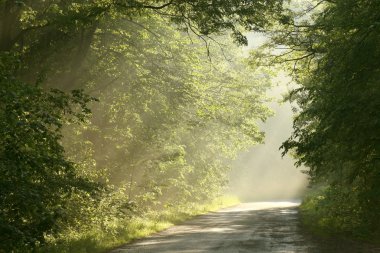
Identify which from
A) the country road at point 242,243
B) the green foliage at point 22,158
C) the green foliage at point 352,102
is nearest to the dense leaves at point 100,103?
the green foliage at point 22,158

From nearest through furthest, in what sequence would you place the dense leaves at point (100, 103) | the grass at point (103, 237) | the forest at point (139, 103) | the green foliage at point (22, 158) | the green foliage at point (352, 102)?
the green foliage at point (22, 158)
the dense leaves at point (100, 103)
the forest at point (139, 103)
the green foliage at point (352, 102)
the grass at point (103, 237)

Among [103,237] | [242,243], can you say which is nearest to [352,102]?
[242,243]

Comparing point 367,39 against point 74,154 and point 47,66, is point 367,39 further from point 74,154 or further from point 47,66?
point 74,154

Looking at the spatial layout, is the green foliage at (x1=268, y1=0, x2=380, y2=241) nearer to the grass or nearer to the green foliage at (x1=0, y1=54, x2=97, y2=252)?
the grass

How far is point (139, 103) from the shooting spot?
20.8m

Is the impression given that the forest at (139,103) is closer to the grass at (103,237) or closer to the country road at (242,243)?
the grass at (103,237)

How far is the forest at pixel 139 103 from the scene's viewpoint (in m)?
7.84

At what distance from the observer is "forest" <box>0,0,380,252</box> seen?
7840 millimetres

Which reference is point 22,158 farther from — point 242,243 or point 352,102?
point 242,243

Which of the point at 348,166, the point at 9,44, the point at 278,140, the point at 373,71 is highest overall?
the point at 278,140

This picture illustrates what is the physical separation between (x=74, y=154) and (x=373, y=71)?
13906 mm

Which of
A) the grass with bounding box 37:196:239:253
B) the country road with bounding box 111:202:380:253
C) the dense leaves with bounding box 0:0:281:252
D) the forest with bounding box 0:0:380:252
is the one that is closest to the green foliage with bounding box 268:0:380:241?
the forest with bounding box 0:0:380:252

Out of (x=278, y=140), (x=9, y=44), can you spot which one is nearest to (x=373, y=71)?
(x=9, y=44)

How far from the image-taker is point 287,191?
3989 inches
